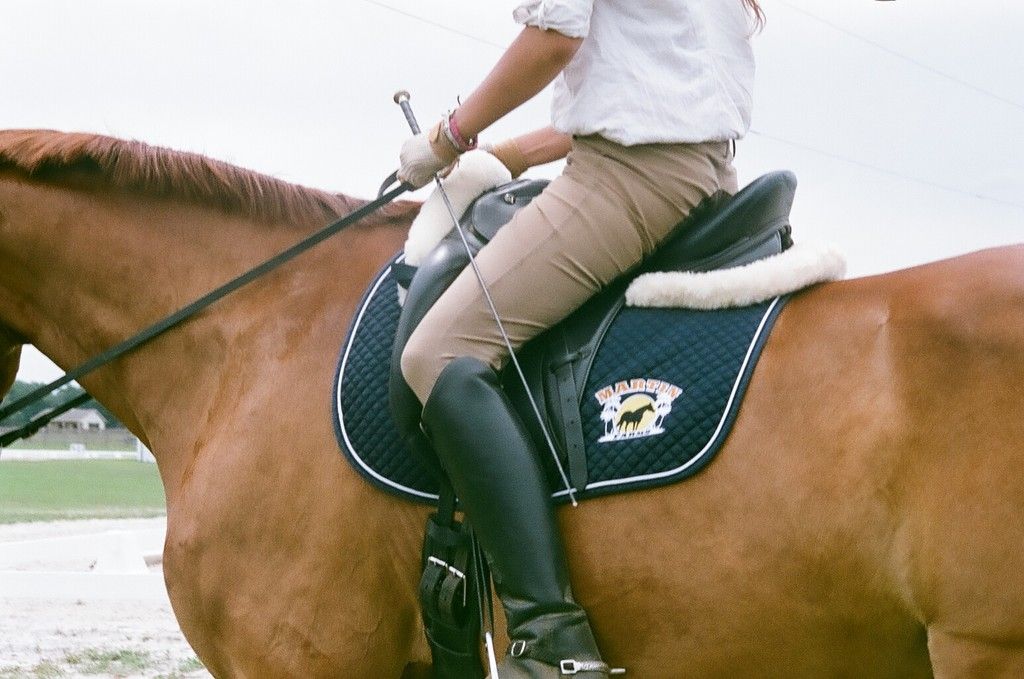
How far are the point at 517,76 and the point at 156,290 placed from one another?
1.46m

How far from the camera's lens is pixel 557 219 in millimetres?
2801

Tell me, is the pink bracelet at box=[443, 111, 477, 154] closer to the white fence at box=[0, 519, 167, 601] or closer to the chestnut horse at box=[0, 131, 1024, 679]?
the chestnut horse at box=[0, 131, 1024, 679]

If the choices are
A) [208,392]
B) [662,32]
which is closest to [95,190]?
[208,392]

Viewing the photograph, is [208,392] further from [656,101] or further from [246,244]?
[656,101]

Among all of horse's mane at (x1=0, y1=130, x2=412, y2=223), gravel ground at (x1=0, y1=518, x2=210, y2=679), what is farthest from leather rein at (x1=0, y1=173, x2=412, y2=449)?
gravel ground at (x1=0, y1=518, x2=210, y2=679)

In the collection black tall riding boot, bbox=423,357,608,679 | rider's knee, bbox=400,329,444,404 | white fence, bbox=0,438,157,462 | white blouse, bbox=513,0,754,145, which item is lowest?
white fence, bbox=0,438,157,462

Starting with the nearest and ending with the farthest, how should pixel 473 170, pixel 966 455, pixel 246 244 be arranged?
pixel 966 455 < pixel 473 170 < pixel 246 244

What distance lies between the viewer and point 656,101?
8.95 ft

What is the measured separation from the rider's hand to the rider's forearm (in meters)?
0.07

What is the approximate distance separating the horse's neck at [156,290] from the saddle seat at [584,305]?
0.41m

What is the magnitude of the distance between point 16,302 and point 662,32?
7.55ft

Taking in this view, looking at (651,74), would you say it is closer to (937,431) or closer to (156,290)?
(937,431)

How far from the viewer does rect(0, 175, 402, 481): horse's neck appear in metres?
3.31

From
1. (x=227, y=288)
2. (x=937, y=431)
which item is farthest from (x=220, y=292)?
(x=937, y=431)
